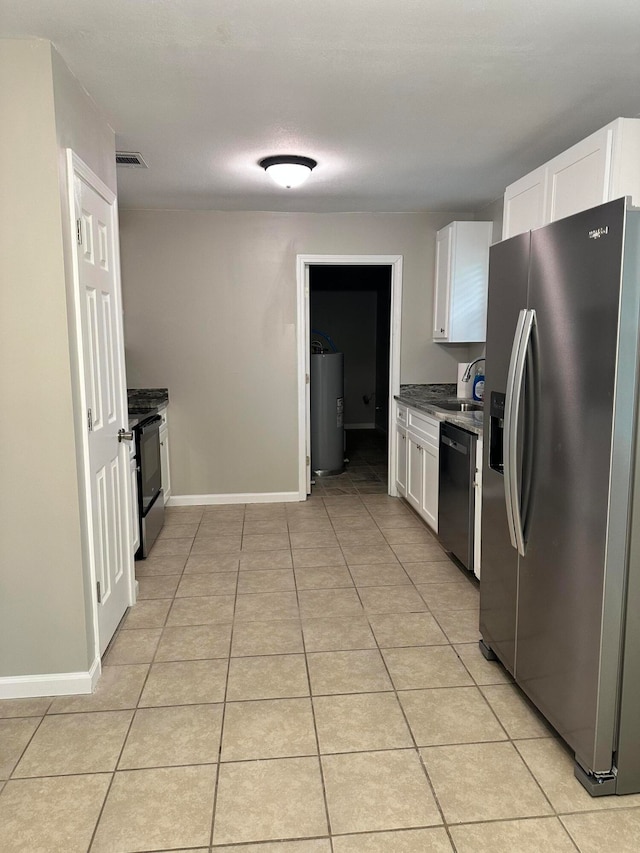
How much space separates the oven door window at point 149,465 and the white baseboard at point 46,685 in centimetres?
142

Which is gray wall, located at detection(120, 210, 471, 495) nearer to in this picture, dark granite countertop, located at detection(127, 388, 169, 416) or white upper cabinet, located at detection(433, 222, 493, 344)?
dark granite countertop, located at detection(127, 388, 169, 416)

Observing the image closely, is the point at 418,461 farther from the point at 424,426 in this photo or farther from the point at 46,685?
the point at 46,685

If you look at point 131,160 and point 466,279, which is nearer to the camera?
point 131,160

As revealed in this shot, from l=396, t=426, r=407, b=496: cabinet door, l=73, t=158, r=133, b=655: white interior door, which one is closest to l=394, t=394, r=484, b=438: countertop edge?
l=396, t=426, r=407, b=496: cabinet door

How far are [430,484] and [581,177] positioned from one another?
2.18m

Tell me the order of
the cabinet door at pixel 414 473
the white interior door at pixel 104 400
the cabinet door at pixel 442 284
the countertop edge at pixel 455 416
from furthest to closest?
the cabinet door at pixel 442 284 < the cabinet door at pixel 414 473 < the countertop edge at pixel 455 416 < the white interior door at pixel 104 400

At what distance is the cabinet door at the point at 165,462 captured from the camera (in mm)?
4613

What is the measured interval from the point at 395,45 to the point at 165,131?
4.30ft

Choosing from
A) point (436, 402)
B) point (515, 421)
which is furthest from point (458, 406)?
point (515, 421)

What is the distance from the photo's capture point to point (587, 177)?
7.91ft

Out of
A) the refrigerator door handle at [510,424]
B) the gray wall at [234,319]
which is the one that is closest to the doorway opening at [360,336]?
the gray wall at [234,319]

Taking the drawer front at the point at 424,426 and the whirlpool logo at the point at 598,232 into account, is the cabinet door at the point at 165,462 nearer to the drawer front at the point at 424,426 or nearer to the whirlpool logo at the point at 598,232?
the drawer front at the point at 424,426

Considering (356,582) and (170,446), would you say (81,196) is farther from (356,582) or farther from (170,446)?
(170,446)

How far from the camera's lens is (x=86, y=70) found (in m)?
2.25
